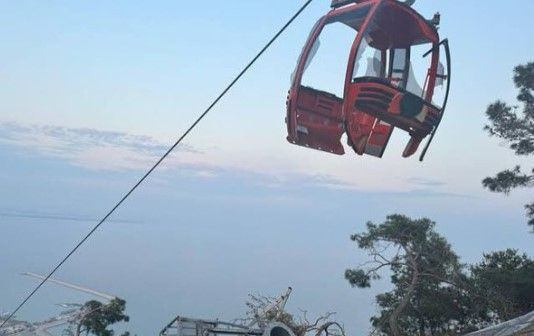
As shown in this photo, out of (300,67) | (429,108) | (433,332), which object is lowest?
(433,332)

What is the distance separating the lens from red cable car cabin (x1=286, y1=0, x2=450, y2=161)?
7129mm

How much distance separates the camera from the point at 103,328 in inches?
722

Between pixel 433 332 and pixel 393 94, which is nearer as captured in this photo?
pixel 393 94

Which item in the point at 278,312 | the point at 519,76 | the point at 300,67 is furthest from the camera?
the point at 519,76

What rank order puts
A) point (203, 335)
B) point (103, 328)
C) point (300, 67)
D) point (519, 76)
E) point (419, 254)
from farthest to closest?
point (103, 328) → point (419, 254) → point (519, 76) → point (300, 67) → point (203, 335)

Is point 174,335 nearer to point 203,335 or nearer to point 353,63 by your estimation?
point 203,335

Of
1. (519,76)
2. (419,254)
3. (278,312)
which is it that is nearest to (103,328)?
(278,312)

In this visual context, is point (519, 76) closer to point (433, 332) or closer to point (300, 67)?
point (433, 332)

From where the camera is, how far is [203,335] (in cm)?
683

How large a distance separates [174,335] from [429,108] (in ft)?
15.5

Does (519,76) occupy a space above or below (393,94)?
above

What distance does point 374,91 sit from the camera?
707 centimetres

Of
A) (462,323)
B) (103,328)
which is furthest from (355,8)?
(103,328)

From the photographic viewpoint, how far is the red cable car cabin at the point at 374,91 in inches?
281
